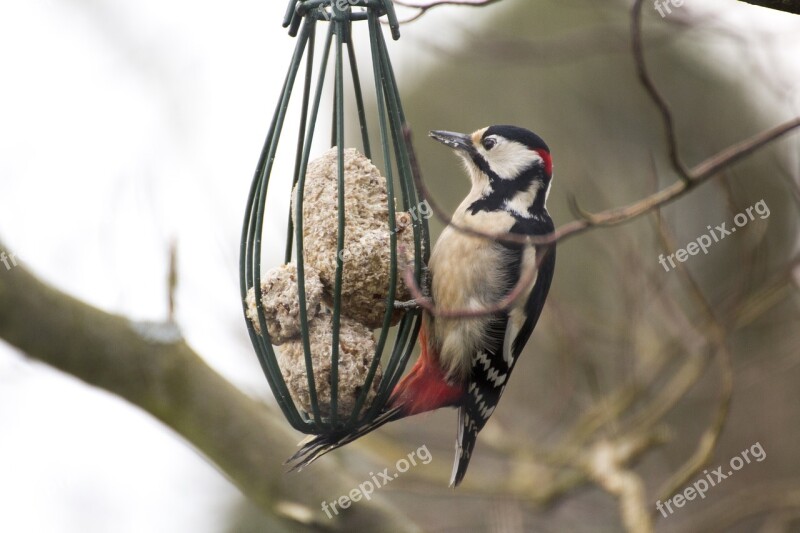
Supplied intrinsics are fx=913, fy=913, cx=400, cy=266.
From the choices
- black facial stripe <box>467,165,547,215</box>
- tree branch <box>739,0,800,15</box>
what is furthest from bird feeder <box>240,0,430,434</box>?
tree branch <box>739,0,800,15</box>

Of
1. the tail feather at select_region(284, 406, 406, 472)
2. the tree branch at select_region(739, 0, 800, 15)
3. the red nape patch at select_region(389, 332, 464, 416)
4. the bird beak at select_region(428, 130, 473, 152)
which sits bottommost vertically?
the red nape patch at select_region(389, 332, 464, 416)

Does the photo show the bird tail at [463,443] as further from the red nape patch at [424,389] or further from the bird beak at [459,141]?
the bird beak at [459,141]

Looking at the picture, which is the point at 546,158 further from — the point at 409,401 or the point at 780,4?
the point at 780,4

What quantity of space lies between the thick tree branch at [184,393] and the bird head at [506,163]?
1.07 metres

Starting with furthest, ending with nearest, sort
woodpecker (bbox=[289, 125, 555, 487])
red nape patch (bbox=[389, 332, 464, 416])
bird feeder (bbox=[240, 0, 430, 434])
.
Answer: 1. woodpecker (bbox=[289, 125, 555, 487])
2. red nape patch (bbox=[389, 332, 464, 416])
3. bird feeder (bbox=[240, 0, 430, 434])

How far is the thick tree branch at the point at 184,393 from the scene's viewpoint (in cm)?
280

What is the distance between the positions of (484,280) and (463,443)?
0.53m

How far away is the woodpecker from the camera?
9.20 ft

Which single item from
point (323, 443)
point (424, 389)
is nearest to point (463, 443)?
point (424, 389)

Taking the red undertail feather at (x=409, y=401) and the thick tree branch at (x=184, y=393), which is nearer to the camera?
the red undertail feather at (x=409, y=401)

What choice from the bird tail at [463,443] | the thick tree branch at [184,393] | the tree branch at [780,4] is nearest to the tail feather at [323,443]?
the bird tail at [463,443]

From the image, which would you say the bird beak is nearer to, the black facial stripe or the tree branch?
the black facial stripe

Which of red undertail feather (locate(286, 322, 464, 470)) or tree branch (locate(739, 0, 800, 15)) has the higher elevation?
tree branch (locate(739, 0, 800, 15))

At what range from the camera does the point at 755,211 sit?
3.64 meters
